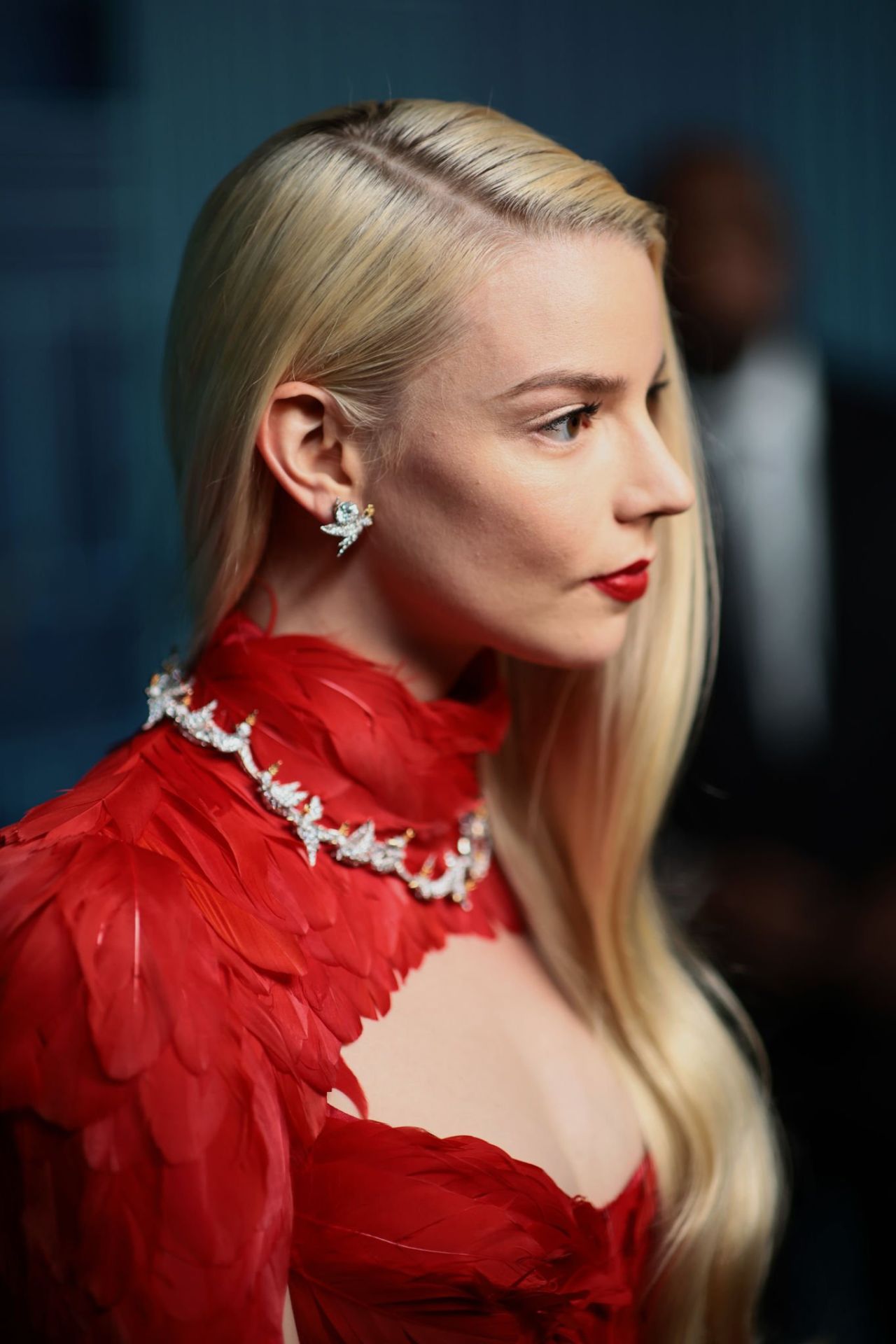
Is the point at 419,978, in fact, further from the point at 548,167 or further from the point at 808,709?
the point at 808,709

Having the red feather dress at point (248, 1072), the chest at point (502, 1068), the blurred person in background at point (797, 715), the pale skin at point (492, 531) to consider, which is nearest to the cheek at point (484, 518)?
the pale skin at point (492, 531)

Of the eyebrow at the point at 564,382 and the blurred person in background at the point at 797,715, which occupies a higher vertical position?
the eyebrow at the point at 564,382

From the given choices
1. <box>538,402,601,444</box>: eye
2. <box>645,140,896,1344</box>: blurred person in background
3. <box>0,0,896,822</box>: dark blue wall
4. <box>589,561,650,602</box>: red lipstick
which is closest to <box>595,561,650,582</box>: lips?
<box>589,561,650,602</box>: red lipstick

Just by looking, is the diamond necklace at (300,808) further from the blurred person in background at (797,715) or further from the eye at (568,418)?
the blurred person in background at (797,715)

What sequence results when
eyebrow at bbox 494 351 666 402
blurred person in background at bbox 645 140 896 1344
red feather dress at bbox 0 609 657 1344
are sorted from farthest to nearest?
blurred person in background at bbox 645 140 896 1344, eyebrow at bbox 494 351 666 402, red feather dress at bbox 0 609 657 1344

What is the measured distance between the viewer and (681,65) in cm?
202

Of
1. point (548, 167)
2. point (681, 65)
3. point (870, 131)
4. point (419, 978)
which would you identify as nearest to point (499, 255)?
point (548, 167)

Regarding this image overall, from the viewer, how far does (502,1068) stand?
963mm

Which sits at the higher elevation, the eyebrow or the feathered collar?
the eyebrow

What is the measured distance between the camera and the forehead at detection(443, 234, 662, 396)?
864 millimetres

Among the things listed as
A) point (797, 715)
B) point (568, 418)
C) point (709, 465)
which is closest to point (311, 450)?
point (568, 418)

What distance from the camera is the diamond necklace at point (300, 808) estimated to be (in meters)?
0.90

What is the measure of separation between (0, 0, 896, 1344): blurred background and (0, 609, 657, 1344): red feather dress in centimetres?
73

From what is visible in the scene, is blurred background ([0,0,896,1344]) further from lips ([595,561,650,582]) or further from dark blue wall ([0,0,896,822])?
lips ([595,561,650,582])
